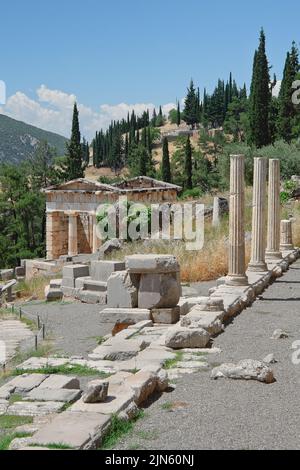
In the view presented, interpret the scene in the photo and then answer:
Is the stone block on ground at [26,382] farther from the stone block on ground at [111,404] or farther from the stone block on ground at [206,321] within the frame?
the stone block on ground at [206,321]

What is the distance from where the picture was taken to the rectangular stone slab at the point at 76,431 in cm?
508

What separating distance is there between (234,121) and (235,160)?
6998 centimetres

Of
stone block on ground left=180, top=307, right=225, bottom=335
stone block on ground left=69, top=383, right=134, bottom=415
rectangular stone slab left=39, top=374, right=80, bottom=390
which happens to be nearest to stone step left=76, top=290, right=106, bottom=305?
stone block on ground left=180, top=307, right=225, bottom=335

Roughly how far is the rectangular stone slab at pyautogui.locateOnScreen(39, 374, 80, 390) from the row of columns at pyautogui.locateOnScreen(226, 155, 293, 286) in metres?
6.56

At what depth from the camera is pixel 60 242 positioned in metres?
40.0

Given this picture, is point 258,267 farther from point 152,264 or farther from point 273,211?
point 152,264

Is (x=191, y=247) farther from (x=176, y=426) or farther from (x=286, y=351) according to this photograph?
(x=176, y=426)

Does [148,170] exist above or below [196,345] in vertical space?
above

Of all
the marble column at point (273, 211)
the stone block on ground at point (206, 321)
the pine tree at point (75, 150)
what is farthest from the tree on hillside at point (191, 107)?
the stone block on ground at point (206, 321)

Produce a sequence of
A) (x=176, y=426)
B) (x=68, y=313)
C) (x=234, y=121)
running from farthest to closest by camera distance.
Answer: (x=234, y=121) < (x=68, y=313) < (x=176, y=426)

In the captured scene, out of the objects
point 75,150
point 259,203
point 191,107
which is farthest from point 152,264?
point 191,107

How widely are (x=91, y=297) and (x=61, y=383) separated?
9687 millimetres

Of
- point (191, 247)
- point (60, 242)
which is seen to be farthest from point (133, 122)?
point (191, 247)

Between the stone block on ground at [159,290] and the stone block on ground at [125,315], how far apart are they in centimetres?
23
